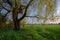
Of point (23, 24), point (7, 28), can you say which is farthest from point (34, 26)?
point (7, 28)

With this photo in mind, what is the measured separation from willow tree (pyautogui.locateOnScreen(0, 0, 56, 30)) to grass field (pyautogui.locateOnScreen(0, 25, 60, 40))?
54 cm

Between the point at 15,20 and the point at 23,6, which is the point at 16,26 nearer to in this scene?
the point at 15,20

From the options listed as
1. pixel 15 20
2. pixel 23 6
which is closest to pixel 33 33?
pixel 15 20

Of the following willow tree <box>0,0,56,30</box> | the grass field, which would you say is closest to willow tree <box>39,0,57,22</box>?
willow tree <box>0,0,56,30</box>

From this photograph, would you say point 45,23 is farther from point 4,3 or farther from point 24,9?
point 4,3

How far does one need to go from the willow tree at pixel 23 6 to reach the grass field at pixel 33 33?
1.76ft

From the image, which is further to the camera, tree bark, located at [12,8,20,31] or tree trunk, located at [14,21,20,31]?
tree trunk, located at [14,21,20,31]

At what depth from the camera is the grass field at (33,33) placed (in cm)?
810

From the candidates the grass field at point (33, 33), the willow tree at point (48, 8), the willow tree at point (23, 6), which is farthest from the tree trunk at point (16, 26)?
the willow tree at point (48, 8)

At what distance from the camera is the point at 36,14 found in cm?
896

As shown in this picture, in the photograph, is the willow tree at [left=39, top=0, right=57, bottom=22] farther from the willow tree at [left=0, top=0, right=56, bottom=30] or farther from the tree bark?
the tree bark

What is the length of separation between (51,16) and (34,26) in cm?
94

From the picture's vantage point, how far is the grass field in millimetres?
8096

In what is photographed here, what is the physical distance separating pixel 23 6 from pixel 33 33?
47.8 inches
